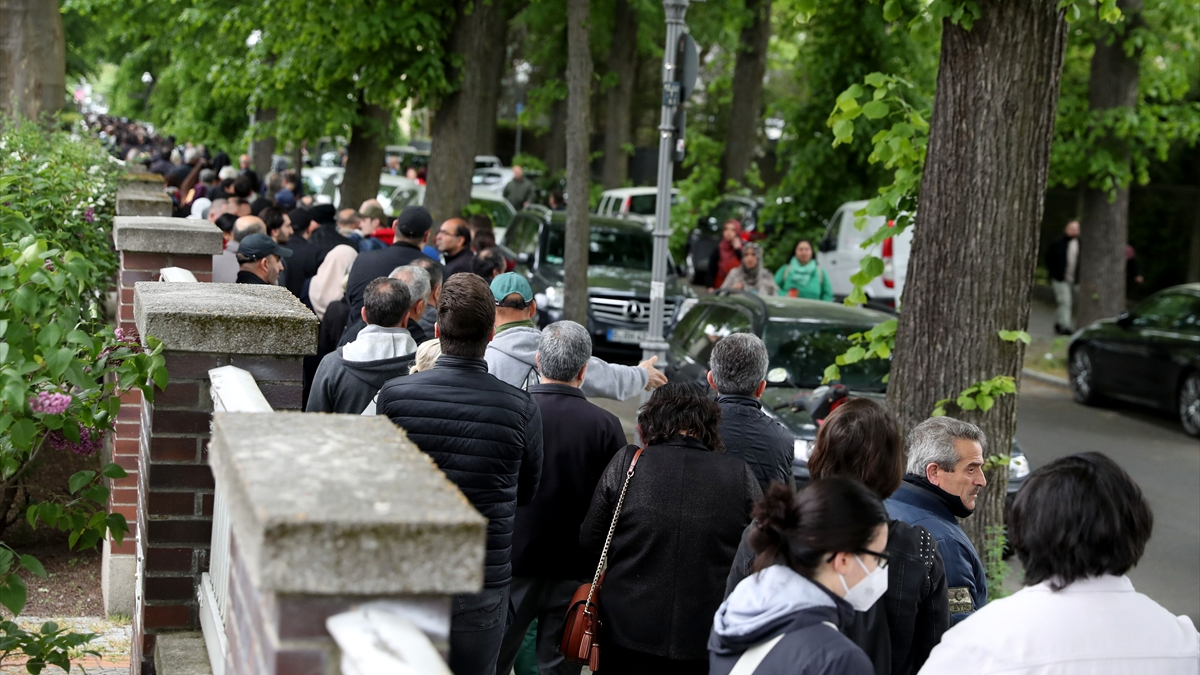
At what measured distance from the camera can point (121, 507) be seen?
20.6 ft

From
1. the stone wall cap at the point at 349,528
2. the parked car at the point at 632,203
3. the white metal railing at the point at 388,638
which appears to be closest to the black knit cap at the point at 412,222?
the stone wall cap at the point at 349,528

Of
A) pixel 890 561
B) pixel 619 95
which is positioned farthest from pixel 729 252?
pixel 619 95

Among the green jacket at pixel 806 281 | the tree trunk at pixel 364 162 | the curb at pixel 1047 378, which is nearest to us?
the green jacket at pixel 806 281

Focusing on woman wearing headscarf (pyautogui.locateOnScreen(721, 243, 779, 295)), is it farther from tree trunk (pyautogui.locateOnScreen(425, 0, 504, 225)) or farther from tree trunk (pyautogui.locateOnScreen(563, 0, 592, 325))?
tree trunk (pyautogui.locateOnScreen(425, 0, 504, 225))

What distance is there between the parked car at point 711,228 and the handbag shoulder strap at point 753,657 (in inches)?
910

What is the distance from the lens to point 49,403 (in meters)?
3.86

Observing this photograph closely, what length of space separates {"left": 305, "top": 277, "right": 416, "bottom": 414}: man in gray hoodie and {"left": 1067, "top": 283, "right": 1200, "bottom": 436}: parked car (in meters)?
10.9

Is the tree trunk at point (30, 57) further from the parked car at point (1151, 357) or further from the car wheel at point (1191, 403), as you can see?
the car wheel at point (1191, 403)

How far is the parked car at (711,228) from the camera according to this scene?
26234 millimetres

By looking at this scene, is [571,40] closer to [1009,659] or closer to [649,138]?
[1009,659]

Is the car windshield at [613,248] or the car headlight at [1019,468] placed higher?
the car windshield at [613,248]

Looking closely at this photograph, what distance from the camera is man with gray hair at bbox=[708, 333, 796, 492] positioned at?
16.3ft

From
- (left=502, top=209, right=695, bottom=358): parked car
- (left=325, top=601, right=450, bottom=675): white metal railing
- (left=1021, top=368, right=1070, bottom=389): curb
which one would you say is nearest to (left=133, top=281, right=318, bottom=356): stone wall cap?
(left=325, top=601, right=450, bottom=675): white metal railing

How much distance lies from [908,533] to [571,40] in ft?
34.5
